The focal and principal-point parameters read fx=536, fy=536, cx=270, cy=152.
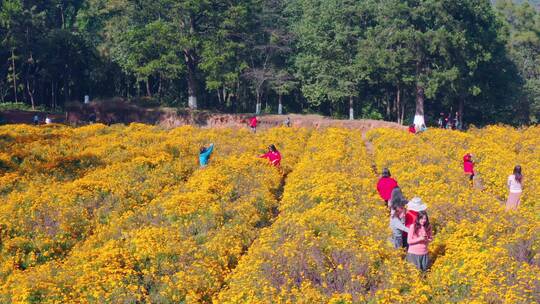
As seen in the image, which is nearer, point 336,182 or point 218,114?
point 336,182

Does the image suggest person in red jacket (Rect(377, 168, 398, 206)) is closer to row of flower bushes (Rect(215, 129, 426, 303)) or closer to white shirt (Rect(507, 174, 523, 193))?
row of flower bushes (Rect(215, 129, 426, 303))

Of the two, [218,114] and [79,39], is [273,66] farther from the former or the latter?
[79,39]

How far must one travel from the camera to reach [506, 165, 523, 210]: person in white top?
15.4 meters

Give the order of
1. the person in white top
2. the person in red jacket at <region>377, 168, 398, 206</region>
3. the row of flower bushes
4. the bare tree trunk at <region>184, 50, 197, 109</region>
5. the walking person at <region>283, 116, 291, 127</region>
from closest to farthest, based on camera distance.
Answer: the row of flower bushes
the person in red jacket at <region>377, 168, 398, 206</region>
the person in white top
the walking person at <region>283, 116, 291, 127</region>
the bare tree trunk at <region>184, 50, 197, 109</region>

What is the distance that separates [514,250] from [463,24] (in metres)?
41.1

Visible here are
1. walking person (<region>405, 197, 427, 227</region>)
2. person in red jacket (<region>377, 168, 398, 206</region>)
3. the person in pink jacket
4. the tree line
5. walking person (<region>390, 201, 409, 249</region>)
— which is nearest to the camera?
the person in pink jacket

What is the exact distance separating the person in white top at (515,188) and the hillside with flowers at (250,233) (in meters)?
0.58

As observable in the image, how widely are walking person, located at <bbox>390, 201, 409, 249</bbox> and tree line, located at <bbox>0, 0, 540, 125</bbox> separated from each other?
36.9 meters

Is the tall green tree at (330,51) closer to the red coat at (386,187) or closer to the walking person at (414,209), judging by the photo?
the red coat at (386,187)

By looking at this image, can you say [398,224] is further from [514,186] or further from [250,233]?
[514,186]

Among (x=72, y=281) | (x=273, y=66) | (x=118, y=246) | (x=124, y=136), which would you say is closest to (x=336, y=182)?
(x=118, y=246)

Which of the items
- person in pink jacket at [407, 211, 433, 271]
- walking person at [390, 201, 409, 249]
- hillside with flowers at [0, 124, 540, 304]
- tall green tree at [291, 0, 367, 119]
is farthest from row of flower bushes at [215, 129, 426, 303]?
tall green tree at [291, 0, 367, 119]

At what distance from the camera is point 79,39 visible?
54875mm

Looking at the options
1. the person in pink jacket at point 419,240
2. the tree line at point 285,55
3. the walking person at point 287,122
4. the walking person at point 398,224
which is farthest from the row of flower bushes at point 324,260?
the tree line at point 285,55
